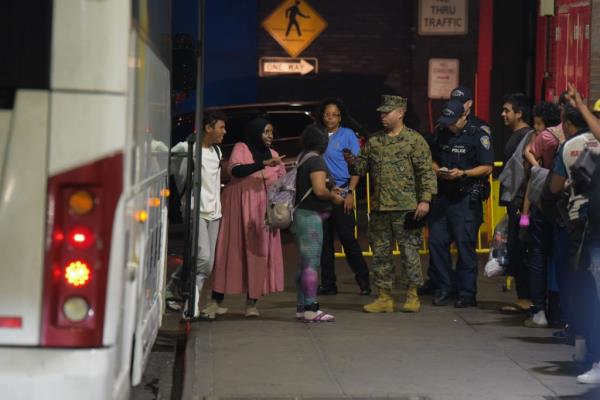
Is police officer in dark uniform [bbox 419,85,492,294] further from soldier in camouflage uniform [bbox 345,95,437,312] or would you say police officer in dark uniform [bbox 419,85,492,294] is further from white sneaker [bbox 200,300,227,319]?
white sneaker [bbox 200,300,227,319]

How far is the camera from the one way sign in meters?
22.8

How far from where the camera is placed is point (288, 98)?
75.5ft

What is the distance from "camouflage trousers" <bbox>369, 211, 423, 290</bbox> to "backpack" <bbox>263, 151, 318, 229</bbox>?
100 cm

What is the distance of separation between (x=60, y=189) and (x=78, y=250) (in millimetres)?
260

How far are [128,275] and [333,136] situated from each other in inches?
279

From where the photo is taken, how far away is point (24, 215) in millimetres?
5109

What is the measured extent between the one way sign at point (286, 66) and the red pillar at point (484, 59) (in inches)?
117

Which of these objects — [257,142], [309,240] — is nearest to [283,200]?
[309,240]

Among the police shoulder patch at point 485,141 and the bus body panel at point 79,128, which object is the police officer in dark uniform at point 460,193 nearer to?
the police shoulder patch at point 485,141

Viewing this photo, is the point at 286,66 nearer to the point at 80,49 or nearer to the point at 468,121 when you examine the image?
the point at 468,121

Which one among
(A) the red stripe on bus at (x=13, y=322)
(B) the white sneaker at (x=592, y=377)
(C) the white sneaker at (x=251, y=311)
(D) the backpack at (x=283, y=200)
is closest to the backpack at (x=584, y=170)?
(B) the white sneaker at (x=592, y=377)

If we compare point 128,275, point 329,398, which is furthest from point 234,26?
point 128,275

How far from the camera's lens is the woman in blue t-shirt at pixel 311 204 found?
1064 centimetres

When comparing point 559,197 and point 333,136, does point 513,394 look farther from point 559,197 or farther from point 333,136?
point 333,136
